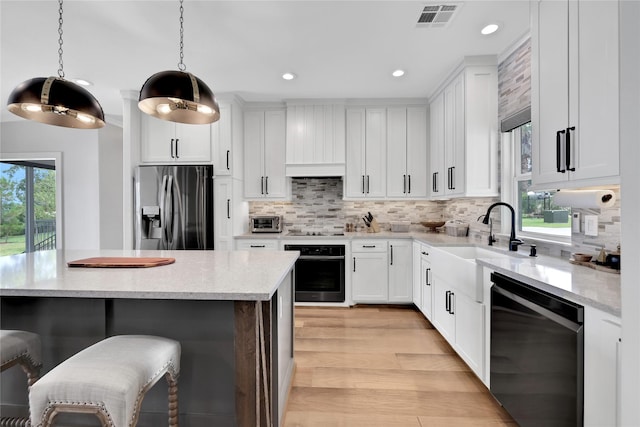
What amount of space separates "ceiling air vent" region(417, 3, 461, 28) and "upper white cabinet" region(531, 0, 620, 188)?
55 cm

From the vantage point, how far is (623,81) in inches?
22.9

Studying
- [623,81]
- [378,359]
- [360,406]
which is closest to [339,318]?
[378,359]

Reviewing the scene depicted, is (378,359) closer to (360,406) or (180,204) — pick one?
(360,406)

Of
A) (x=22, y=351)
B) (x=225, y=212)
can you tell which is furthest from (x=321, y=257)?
(x=22, y=351)

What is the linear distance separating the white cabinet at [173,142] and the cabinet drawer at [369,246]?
2.10 meters

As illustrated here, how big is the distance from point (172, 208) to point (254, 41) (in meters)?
2.10

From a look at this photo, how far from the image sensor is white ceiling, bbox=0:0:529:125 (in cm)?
223

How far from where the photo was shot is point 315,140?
4.09 m

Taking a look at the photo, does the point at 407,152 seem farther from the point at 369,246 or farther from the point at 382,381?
the point at 382,381

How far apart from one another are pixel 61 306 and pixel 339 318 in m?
2.54

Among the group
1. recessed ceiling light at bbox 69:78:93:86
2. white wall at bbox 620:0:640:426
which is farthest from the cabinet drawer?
recessed ceiling light at bbox 69:78:93:86

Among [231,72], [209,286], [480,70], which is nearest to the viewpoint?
[209,286]

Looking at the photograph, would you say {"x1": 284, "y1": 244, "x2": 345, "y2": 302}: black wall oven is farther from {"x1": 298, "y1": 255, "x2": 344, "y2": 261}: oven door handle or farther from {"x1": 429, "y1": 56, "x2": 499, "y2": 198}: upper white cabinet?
{"x1": 429, "y1": 56, "x2": 499, "y2": 198}: upper white cabinet

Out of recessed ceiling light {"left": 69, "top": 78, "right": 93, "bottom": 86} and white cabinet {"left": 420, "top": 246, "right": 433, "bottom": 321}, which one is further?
recessed ceiling light {"left": 69, "top": 78, "right": 93, "bottom": 86}
